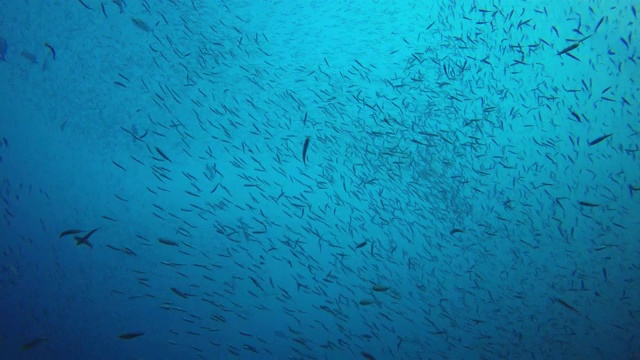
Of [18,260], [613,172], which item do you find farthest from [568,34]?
[18,260]

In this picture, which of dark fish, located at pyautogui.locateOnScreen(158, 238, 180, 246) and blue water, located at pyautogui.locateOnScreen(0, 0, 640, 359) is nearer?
blue water, located at pyautogui.locateOnScreen(0, 0, 640, 359)

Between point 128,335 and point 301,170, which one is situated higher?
point 301,170

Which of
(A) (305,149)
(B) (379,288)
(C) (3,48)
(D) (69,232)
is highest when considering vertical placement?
(A) (305,149)

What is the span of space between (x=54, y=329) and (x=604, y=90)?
5031 mm

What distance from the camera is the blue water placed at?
250 centimetres

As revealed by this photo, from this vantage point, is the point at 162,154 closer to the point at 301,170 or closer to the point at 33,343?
the point at 301,170

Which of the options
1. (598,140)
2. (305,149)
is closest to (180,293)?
(305,149)

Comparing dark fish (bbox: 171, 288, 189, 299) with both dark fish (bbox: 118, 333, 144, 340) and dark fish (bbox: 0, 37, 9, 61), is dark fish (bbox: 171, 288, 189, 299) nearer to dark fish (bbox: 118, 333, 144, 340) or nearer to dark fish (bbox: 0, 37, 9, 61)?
dark fish (bbox: 118, 333, 144, 340)

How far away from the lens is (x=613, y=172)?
3188 mm

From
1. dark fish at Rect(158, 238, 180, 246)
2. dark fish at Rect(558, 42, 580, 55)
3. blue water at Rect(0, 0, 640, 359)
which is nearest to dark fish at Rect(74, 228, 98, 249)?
blue water at Rect(0, 0, 640, 359)

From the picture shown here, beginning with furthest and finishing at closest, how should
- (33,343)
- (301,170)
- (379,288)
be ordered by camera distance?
(379,288)
(301,170)
(33,343)

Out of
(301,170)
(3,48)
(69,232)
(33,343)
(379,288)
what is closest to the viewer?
(3,48)

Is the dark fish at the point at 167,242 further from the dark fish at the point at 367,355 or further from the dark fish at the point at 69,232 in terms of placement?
the dark fish at the point at 367,355

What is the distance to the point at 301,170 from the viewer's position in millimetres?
2807
